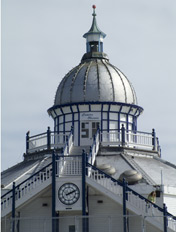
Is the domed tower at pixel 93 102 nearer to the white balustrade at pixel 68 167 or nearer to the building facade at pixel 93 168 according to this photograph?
the building facade at pixel 93 168

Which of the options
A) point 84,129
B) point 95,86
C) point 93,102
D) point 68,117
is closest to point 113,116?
point 93,102

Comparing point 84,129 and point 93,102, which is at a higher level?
point 93,102

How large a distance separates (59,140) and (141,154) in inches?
229

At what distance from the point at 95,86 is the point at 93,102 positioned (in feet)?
4.37

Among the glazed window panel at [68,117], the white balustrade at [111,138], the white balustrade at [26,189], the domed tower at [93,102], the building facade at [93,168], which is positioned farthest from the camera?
the glazed window panel at [68,117]

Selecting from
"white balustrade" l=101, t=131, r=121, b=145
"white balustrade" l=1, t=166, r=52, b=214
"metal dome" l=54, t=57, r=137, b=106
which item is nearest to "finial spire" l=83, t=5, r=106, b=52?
"metal dome" l=54, t=57, r=137, b=106

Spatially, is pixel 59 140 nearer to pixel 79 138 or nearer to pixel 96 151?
pixel 79 138

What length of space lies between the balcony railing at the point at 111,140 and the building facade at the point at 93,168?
65 mm

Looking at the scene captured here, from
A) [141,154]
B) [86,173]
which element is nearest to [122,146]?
[141,154]

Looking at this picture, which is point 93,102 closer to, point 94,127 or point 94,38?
point 94,127

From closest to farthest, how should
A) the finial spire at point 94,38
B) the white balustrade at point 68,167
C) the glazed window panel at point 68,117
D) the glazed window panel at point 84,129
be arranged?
the white balustrade at point 68,167 → the glazed window panel at point 84,129 → the glazed window panel at point 68,117 → the finial spire at point 94,38

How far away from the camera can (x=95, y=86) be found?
5172cm

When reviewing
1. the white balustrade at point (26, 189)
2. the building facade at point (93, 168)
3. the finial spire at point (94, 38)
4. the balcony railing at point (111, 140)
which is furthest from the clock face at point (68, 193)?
the finial spire at point (94, 38)

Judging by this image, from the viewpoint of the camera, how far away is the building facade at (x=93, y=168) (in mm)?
40438
